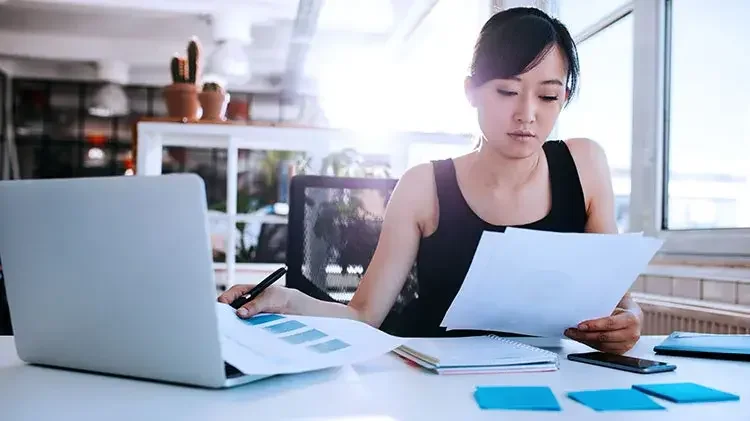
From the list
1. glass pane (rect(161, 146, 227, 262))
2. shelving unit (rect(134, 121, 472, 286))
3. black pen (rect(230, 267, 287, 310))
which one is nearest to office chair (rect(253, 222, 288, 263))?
shelving unit (rect(134, 121, 472, 286))

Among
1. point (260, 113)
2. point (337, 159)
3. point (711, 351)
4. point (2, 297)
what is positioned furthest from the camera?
point (260, 113)

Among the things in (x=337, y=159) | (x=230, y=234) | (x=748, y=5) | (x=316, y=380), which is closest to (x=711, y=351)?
(x=316, y=380)

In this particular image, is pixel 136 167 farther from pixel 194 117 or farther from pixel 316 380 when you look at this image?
pixel 316 380

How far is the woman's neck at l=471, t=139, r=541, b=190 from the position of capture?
1414 mm

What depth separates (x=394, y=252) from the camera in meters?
1.38

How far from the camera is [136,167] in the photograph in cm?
286

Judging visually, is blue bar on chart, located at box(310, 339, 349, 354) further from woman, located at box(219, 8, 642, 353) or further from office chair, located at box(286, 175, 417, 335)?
office chair, located at box(286, 175, 417, 335)

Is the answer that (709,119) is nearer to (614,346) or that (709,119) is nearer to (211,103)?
(614,346)

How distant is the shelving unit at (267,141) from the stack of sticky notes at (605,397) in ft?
6.84

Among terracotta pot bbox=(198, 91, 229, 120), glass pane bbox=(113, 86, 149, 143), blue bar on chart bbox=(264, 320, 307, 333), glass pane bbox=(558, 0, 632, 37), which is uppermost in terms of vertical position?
glass pane bbox=(113, 86, 149, 143)

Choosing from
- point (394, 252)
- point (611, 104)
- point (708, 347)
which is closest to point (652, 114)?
point (611, 104)

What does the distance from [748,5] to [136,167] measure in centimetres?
221

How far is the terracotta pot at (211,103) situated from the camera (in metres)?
2.90

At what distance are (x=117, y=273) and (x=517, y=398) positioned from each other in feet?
1.26
